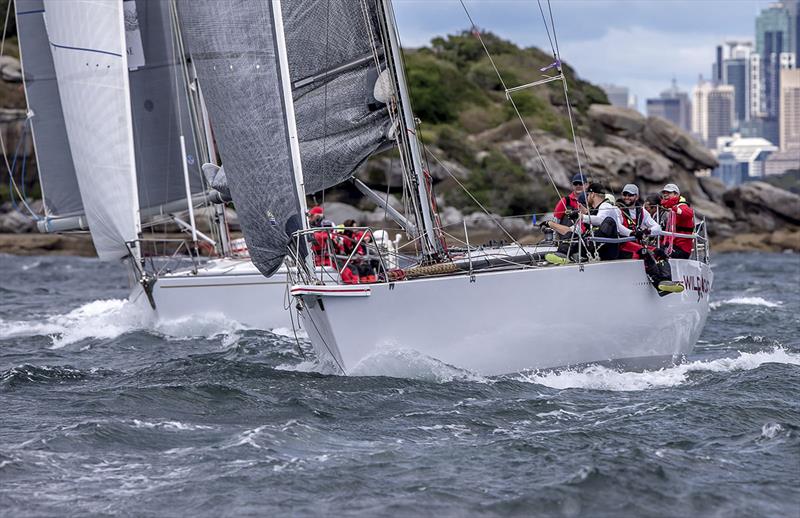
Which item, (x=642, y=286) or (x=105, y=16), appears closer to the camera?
(x=642, y=286)

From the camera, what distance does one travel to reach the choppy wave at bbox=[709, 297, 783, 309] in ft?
74.6

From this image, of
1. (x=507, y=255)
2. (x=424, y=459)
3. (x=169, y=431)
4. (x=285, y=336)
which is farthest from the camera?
(x=285, y=336)

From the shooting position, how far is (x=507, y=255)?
12.7 m

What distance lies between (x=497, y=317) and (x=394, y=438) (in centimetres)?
234

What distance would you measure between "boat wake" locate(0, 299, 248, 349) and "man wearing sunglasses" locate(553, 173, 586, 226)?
240 inches

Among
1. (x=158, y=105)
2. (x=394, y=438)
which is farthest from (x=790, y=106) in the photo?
(x=394, y=438)

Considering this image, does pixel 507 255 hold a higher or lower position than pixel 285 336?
higher

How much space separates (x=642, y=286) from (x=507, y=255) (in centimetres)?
142

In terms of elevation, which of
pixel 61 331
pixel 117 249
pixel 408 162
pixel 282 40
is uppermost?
pixel 282 40

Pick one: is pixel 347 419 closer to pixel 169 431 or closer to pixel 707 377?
pixel 169 431

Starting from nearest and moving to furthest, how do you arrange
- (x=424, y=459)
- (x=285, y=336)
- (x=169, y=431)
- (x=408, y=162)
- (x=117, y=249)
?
(x=424, y=459)
(x=169, y=431)
(x=408, y=162)
(x=285, y=336)
(x=117, y=249)

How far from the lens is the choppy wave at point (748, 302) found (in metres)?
22.7

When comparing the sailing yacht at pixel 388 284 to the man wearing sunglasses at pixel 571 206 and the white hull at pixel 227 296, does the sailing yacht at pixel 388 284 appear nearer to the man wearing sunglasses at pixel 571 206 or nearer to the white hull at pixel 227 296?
the man wearing sunglasses at pixel 571 206

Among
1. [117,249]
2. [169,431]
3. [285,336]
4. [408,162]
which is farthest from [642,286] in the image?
[117,249]
